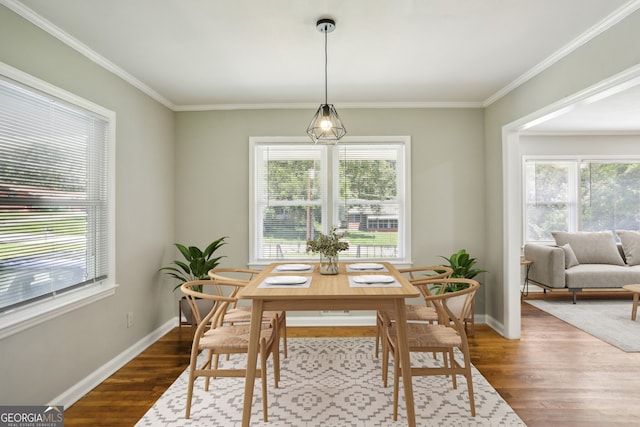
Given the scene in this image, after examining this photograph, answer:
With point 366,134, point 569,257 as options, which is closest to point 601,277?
point 569,257

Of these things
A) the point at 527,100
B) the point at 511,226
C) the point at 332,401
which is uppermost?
the point at 527,100

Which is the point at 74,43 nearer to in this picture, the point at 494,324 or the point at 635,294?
the point at 494,324

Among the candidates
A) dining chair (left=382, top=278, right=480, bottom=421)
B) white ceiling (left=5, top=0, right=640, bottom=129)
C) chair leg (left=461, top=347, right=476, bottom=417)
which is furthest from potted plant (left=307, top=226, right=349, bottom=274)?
white ceiling (left=5, top=0, right=640, bottom=129)

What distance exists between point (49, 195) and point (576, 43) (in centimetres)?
378

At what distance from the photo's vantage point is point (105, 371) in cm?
279

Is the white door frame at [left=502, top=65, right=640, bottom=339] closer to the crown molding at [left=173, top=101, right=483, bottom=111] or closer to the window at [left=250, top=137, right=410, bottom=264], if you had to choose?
the crown molding at [left=173, top=101, right=483, bottom=111]

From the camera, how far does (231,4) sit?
2.08m

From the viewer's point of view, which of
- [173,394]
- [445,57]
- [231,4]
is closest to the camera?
[231,4]

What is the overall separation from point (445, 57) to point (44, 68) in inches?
111

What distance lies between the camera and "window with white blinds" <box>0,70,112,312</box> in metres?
2.01

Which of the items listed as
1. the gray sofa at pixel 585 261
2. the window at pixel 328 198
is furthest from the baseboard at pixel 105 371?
the gray sofa at pixel 585 261

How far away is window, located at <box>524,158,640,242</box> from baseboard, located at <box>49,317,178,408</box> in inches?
220

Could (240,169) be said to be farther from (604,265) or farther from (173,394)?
(604,265)

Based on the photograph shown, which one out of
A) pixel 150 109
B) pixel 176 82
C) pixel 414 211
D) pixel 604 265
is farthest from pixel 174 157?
pixel 604 265
